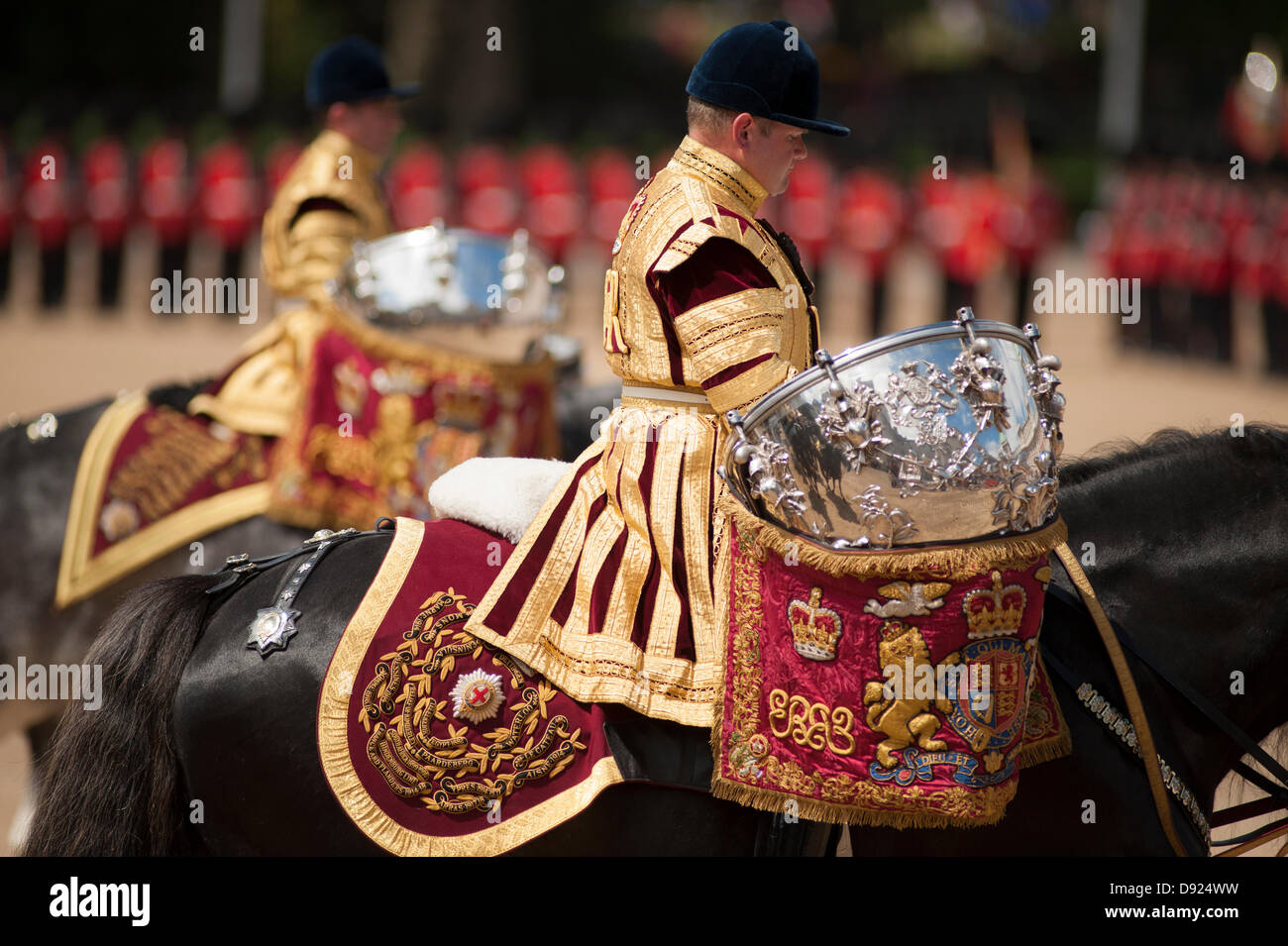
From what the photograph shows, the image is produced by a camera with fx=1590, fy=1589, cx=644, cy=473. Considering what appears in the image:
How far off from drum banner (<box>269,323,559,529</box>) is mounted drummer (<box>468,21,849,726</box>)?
226 centimetres

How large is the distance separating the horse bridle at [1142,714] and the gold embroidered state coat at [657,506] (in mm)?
672

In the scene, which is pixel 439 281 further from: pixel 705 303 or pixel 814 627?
pixel 814 627

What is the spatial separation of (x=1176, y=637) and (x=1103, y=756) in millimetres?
298

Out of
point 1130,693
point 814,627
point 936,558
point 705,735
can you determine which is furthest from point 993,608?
point 705,735

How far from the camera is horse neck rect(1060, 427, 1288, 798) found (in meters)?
3.06

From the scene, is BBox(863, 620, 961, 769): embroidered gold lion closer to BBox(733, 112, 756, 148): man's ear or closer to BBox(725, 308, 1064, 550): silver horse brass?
BBox(725, 308, 1064, 550): silver horse brass

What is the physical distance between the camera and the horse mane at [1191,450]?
3182 millimetres

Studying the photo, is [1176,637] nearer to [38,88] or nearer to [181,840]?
[181,840]

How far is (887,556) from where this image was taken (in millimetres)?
2684

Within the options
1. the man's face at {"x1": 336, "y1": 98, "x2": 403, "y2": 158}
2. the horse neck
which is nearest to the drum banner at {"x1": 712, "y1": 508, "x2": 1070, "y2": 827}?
the horse neck

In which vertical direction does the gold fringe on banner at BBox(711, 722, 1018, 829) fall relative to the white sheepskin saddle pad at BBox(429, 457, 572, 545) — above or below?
below

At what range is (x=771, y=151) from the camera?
2955 millimetres

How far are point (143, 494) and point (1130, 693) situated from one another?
333cm

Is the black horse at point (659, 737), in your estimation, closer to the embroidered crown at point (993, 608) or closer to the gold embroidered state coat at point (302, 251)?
the embroidered crown at point (993, 608)
